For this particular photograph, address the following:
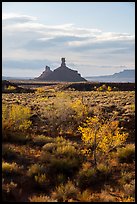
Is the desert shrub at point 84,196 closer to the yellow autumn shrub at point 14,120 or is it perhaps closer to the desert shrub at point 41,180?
the desert shrub at point 41,180

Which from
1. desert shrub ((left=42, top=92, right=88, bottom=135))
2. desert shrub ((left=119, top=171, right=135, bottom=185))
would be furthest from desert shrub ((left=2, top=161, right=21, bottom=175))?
desert shrub ((left=42, top=92, right=88, bottom=135))

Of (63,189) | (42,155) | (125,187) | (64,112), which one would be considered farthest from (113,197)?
(64,112)

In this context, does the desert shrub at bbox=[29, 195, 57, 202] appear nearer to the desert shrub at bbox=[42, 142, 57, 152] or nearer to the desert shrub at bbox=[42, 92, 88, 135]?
the desert shrub at bbox=[42, 142, 57, 152]

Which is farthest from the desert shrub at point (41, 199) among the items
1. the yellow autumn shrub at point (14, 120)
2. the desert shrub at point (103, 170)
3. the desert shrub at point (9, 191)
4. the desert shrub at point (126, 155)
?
the yellow autumn shrub at point (14, 120)

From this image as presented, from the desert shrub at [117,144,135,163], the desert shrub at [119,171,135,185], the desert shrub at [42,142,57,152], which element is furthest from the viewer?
the desert shrub at [42,142,57,152]

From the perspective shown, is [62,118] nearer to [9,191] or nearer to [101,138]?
[101,138]

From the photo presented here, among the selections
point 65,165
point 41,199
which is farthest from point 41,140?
point 41,199

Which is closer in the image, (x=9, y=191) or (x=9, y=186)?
(x=9, y=191)

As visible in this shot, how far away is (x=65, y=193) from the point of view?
11.5 meters

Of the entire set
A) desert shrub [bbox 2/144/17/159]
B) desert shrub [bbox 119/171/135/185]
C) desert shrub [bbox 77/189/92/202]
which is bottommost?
desert shrub [bbox 77/189/92/202]

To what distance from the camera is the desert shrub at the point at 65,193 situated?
A: 1152 cm

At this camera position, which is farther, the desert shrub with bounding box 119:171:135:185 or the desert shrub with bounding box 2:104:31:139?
the desert shrub with bounding box 2:104:31:139

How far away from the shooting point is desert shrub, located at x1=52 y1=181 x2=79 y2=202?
37.8ft

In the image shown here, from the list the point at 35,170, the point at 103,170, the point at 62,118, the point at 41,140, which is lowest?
the point at 103,170
